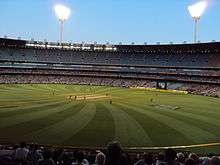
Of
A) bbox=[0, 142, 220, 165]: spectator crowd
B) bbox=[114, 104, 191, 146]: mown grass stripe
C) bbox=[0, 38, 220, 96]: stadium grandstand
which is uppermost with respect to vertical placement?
bbox=[0, 38, 220, 96]: stadium grandstand

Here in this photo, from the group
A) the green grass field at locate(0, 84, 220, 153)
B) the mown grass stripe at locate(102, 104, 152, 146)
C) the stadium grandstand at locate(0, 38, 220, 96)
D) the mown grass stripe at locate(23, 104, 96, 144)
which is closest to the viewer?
the mown grass stripe at locate(23, 104, 96, 144)

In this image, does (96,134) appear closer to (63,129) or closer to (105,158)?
(63,129)

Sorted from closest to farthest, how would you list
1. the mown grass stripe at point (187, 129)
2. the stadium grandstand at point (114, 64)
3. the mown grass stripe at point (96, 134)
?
the mown grass stripe at point (96, 134), the mown grass stripe at point (187, 129), the stadium grandstand at point (114, 64)

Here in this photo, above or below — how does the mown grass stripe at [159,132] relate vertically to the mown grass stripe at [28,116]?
below

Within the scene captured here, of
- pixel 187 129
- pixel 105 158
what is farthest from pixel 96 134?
pixel 105 158

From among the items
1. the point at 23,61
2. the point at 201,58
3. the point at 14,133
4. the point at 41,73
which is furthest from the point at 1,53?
the point at 14,133

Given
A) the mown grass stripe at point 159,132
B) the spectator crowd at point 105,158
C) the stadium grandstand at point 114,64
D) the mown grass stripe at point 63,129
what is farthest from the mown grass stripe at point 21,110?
the stadium grandstand at point 114,64

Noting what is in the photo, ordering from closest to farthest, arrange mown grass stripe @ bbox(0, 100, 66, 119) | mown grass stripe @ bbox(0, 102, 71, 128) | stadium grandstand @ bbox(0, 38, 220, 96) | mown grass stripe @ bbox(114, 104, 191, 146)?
mown grass stripe @ bbox(114, 104, 191, 146), mown grass stripe @ bbox(0, 102, 71, 128), mown grass stripe @ bbox(0, 100, 66, 119), stadium grandstand @ bbox(0, 38, 220, 96)

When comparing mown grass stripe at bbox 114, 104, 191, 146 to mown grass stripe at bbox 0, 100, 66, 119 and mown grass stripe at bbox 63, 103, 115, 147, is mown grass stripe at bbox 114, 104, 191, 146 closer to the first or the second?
mown grass stripe at bbox 63, 103, 115, 147

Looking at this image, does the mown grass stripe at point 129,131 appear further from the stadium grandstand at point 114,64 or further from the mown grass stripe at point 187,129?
the stadium grandstand at point 114,64

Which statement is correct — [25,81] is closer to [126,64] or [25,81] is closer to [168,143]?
[126,64]

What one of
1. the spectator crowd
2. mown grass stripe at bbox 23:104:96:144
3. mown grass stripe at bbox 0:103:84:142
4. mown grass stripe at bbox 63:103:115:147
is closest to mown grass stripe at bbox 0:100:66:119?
mown grass stripe at bbox 0:103:84:142

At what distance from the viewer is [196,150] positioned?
2717cm

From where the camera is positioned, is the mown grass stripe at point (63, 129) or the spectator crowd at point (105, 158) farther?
the mown grass stripe at point (63, 129)
